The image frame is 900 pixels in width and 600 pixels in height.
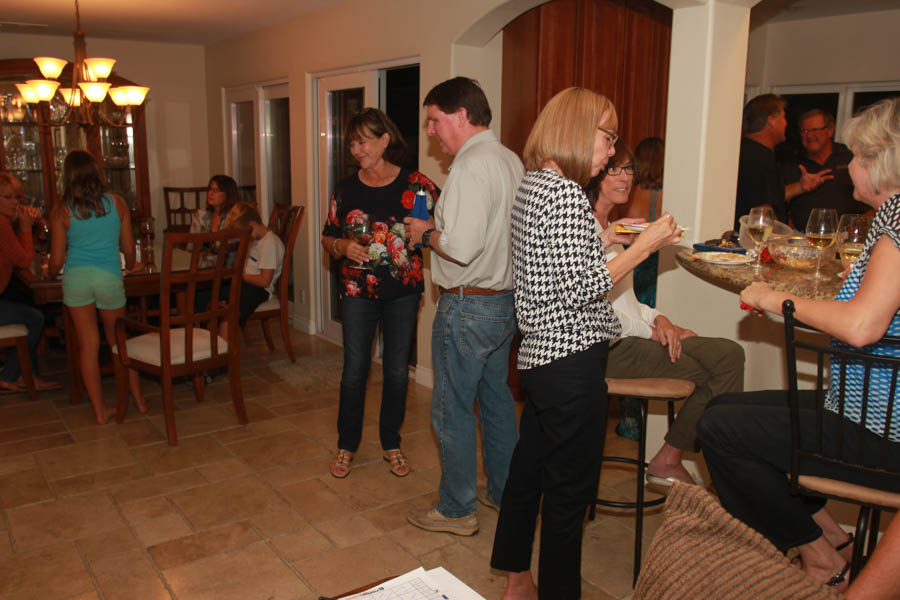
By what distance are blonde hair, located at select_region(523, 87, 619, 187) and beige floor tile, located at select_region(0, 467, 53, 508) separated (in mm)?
2543

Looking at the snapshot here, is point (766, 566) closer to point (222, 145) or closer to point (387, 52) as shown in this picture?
point (387, 52)

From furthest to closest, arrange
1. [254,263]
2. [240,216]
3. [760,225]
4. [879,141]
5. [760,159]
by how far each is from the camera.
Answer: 1. [254,263]
2. [240,216]
3. [760,159]
4. [760,225]
5. [879,141]

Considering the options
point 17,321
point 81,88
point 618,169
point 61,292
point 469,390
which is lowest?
point 17,321

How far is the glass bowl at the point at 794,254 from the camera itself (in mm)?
2111

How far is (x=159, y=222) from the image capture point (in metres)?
7.21

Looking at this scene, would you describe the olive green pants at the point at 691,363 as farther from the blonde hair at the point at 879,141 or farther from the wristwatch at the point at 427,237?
the blonde hair at the point at 879,141

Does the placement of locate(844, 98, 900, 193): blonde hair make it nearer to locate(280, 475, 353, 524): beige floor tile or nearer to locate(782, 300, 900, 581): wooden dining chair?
locate(782, 300, 900, 581): wooden dining chair

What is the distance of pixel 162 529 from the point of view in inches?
108

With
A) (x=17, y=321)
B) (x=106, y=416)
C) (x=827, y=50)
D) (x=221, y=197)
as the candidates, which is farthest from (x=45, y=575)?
(x=827, y=50)

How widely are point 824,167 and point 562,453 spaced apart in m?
3.84

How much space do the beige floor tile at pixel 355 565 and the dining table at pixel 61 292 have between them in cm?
204

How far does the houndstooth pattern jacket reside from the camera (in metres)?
1.77

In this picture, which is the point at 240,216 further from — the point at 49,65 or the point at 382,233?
the point at 382,233

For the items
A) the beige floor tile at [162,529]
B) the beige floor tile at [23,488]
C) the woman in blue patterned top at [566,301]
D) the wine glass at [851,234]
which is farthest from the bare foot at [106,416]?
the wine glass at [851,234]
